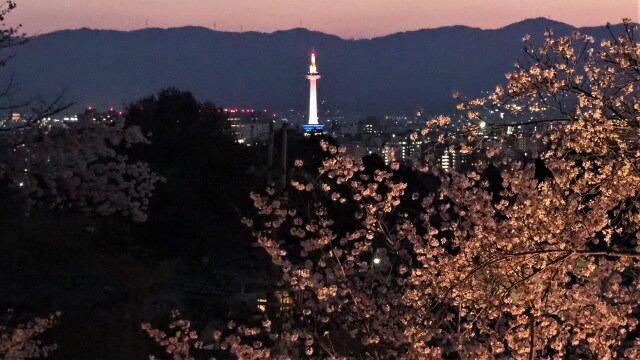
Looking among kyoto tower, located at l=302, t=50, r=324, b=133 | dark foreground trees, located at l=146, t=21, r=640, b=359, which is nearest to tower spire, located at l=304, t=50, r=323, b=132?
kyoto tower, located at l=302, t=50, r=324, b=133

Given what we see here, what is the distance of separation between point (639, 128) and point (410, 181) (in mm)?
24920

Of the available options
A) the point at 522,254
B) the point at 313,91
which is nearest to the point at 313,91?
the point at 313,91

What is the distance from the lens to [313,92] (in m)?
107

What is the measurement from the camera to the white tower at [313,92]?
107 m

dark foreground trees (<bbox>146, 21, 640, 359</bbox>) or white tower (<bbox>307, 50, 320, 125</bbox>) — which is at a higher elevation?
dark foreground trees (<bbox>146, 21, 640, 359</bbox>)

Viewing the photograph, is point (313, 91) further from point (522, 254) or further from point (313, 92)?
point (522, 254)

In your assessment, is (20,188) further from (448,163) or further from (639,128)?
(448,163)

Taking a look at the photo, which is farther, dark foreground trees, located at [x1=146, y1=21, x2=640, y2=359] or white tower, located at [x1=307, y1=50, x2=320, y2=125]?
white tower, located at [x1=307, y1=50, x2=320, y2=125]

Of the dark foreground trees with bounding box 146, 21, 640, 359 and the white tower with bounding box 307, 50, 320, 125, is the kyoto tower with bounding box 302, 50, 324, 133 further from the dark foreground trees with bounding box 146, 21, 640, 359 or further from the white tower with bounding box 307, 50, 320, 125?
the dark foreground trees with bounding box 146, 21, 640, 359

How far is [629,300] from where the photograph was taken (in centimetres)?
743

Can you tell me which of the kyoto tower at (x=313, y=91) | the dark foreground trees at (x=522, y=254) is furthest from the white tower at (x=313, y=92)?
the dark foreground trees at (x=522, y=254)

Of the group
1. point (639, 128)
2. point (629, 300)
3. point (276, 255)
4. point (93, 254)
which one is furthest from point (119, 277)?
point (639, 128)

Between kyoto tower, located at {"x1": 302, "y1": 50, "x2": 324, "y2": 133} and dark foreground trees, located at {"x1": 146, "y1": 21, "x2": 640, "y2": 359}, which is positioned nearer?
dark foreground trees, located at {"x1": 146, "y1": 21, "x2": 640, "y2": 359}

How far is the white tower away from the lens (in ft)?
350
